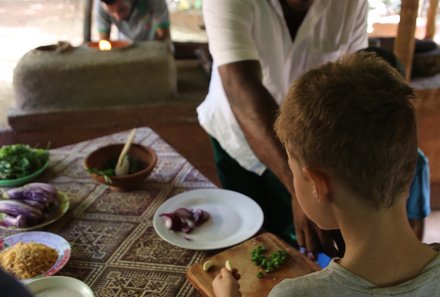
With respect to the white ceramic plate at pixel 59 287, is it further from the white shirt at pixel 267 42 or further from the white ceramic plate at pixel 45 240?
the white shirt at pixel 267 42

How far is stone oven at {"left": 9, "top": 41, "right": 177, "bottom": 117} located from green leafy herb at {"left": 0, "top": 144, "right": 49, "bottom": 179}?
115cm

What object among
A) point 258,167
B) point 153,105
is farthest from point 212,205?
point 153,105

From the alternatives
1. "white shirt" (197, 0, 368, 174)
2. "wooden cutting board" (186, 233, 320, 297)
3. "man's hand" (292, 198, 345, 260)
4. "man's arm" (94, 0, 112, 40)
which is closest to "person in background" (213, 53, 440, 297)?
"wooden cutting board" (186, 233, 320, 297)

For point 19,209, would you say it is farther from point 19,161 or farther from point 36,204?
point 19,161

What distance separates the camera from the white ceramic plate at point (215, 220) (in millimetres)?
1228

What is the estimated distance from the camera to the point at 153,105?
288cm

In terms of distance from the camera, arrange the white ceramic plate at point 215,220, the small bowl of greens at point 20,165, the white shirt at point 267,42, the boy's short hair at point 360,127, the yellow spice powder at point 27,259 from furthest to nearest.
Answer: the small bowl of greens at point 20,165 < the white shirt at point 267,42 < the white ceramic plate at point 215,220 < the yellow spice powder at point 27,259 < the boy's short hair at point 360,127

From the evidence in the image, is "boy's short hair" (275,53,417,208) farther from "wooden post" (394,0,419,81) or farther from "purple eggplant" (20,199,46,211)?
"wooden post" (394,0,419,81)

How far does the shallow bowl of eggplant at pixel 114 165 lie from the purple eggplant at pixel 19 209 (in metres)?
0.23

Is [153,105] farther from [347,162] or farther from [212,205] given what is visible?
[347,162]

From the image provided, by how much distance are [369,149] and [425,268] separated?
221 millimetres

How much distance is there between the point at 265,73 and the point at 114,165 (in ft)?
2.03

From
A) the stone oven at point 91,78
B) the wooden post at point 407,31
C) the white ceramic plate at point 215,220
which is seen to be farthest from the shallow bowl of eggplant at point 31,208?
the wooden post at point 407,31

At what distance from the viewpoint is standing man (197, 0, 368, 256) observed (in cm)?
141
